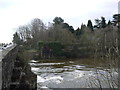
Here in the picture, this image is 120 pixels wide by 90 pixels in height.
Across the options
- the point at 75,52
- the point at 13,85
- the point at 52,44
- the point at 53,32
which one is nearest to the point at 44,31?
the point at 53,32

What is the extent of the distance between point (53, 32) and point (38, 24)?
11.1 m

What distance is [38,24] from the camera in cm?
6200

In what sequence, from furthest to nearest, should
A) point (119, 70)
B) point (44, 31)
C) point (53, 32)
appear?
point (44, 31) → point (53, 32) → point (119, 70)

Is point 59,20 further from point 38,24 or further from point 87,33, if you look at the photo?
point 87,33

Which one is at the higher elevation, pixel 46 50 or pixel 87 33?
pixel 87 33

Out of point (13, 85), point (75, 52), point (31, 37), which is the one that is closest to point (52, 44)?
point (75, 52)

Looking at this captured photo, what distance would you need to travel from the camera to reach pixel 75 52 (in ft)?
160

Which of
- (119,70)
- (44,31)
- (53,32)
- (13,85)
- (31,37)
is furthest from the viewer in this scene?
(31,37)

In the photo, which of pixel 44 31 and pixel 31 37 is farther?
pixel 31 37

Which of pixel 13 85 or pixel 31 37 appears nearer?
pixel 13 85

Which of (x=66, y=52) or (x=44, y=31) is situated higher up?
(x=44, y=31)

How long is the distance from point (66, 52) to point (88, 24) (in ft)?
54.3

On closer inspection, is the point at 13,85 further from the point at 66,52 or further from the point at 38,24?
the point at 38,24

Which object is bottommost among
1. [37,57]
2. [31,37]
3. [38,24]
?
[37,57]
